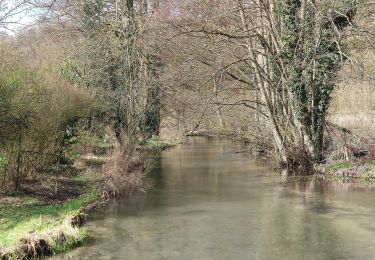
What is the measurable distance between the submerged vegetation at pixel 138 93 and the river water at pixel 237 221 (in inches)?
38.2

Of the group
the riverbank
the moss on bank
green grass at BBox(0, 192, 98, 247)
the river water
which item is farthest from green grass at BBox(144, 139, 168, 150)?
the moss on bank

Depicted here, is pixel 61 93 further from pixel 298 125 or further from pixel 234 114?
pixel 234 114

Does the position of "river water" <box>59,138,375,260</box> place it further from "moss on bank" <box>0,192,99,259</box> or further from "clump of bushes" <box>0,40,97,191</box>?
"clump of bushes" <box>0,40,97,191</box>

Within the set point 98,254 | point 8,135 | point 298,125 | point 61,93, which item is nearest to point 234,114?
point 298,125

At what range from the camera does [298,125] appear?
19.7 meters

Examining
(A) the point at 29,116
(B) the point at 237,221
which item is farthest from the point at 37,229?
(B) the point at 237,221

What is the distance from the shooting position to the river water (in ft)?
31.4

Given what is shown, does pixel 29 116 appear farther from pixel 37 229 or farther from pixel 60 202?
pixel 37 229

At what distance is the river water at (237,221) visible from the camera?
956 cm

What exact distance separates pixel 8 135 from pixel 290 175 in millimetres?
10830

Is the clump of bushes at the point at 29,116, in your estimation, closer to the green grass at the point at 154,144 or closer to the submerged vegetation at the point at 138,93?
the submerged vegetation at the point at 138,93

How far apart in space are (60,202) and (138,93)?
334 inches

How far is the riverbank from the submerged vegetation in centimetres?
4

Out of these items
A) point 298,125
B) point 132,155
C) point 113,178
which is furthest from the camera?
point 298,125
